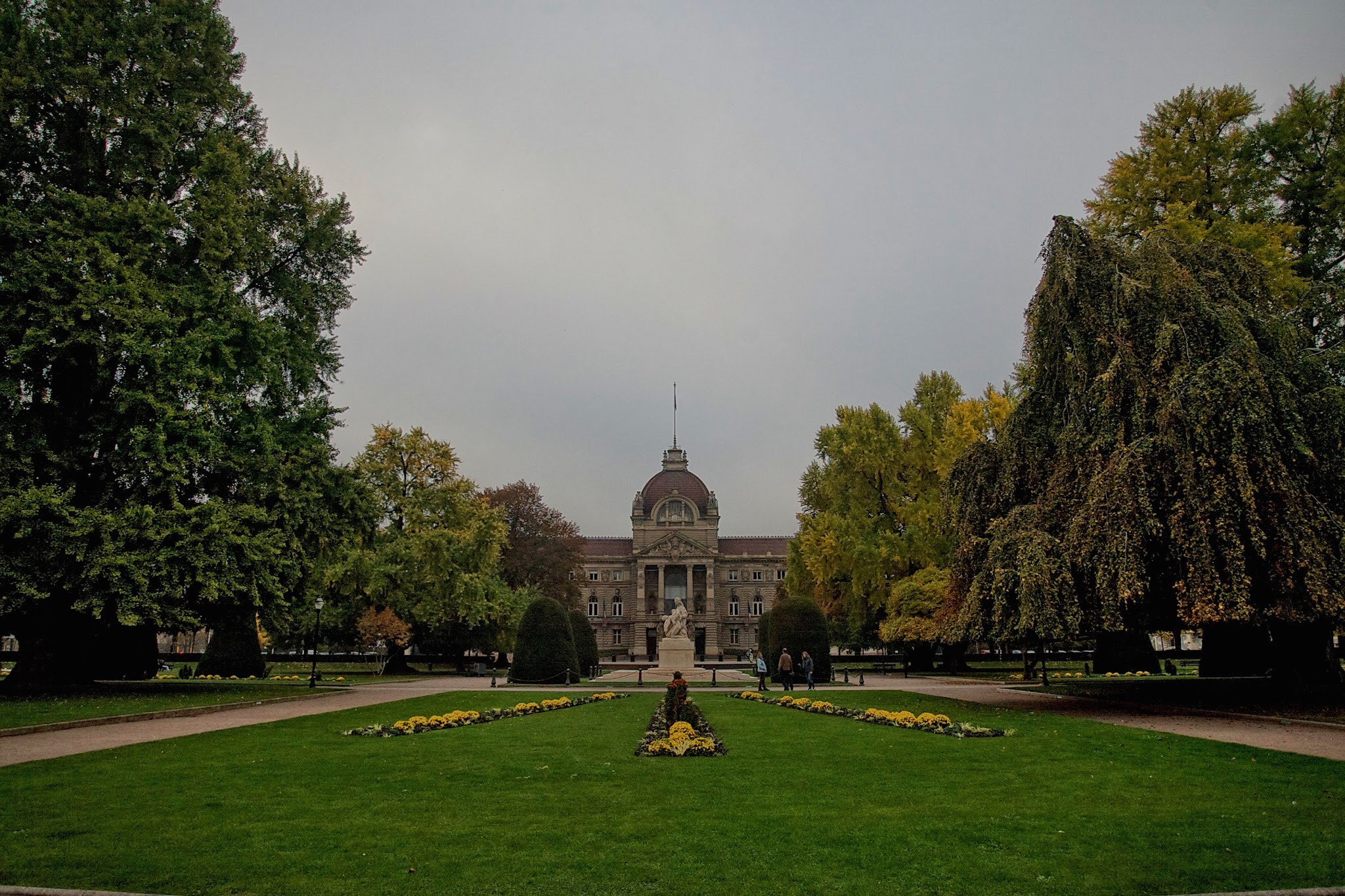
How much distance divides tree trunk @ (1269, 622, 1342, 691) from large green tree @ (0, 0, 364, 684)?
85.3 ft

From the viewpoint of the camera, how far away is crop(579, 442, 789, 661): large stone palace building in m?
94.8

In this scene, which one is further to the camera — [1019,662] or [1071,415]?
[1019,662]

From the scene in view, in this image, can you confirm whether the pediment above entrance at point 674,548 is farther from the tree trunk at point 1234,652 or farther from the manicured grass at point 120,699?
the tree trunk at point 1234,652

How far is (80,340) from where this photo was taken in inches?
812

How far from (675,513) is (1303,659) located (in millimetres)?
80479

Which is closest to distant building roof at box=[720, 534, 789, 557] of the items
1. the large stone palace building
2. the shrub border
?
the large stone palace building

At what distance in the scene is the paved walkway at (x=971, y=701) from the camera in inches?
513

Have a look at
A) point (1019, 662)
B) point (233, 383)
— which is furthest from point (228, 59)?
point (1019, 662)

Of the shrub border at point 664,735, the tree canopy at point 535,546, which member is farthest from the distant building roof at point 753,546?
the shrub border at point 664,735

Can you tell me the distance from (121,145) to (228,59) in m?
4.61

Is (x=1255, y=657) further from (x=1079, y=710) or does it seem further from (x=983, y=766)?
(x=983, y=766)

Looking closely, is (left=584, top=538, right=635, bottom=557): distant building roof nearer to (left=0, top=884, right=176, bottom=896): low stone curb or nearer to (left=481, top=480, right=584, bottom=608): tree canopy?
(left=481, top=480, right=584, bottom=608): tree canopy

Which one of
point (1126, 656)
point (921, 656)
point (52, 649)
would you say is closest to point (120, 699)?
point (52, 649)

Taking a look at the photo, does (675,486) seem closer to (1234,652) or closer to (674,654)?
(674,654)
